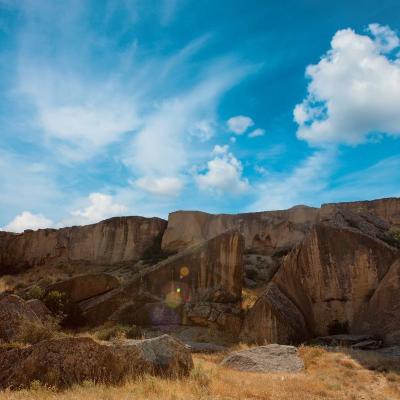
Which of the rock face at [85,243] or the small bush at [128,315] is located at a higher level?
the rock face at [85,243]

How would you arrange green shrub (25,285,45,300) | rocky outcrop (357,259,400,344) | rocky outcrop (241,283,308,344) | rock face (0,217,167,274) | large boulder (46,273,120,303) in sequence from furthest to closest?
rock face (0,217,167,274)
large boulder (46,273,120,303)
green shrub (25,285,45,300)
rocky outcrop (241,283,308,344)
rocky outcrop (357,259,400,344)

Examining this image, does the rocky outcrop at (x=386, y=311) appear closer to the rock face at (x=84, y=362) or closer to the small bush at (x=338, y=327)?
the small bush at (x=338, y=327)

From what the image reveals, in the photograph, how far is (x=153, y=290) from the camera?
64.1 feet

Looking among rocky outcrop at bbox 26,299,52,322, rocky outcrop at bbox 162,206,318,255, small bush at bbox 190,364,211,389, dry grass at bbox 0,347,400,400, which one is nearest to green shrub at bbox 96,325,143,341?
rocky outcrop at bbox 26,299,52,322

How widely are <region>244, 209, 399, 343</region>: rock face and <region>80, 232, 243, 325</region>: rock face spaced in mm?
2619

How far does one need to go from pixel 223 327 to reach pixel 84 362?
10.00 metres

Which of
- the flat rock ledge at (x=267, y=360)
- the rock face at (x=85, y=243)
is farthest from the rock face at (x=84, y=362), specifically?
the rock face at (x=85, y=243)

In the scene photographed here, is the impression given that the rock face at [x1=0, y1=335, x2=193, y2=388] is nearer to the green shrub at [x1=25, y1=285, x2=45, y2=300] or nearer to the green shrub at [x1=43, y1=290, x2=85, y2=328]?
the green shrub at [x1=43, y1=290, x2=85, y2=328]

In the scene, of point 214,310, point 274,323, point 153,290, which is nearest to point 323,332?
point 274,323

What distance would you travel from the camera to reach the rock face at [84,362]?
8.25m

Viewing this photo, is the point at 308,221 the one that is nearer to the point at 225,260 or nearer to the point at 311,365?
the point at 225,260

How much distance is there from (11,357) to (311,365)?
7241 millimetres

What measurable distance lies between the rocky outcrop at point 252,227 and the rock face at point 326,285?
18.4 m

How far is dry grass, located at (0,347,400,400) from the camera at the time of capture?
7558 mm
